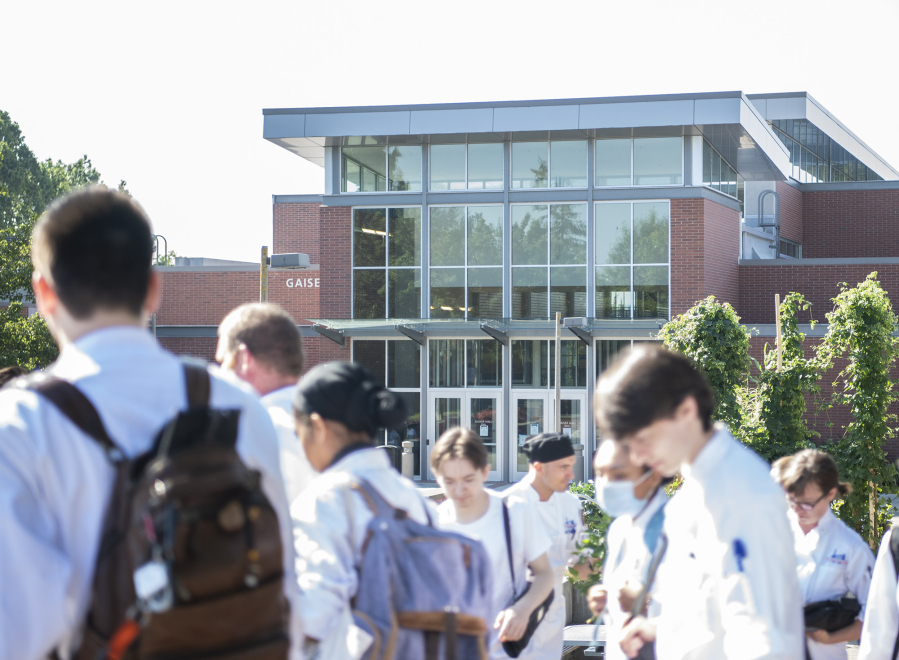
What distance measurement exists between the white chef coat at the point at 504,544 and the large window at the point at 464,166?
19.7 metres

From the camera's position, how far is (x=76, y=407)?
163 centimetres

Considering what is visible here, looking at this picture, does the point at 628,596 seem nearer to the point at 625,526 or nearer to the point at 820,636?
the point at 625,526

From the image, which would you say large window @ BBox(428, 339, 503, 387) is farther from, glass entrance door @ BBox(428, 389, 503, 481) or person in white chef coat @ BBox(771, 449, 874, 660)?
person in white chef coat @ BBox(771, 449, 874, 660)

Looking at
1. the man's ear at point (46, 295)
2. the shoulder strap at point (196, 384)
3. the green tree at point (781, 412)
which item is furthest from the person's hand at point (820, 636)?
the green tree at point (781, 412)

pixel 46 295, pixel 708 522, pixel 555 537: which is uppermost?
pixel 46 295

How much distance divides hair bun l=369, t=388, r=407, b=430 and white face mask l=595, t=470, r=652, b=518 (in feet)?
3.23

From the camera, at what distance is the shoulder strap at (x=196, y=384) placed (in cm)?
181

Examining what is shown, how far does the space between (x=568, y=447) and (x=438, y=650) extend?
9.56 ft

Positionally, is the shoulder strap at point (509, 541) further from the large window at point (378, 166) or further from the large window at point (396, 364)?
the large window at point (378, 166)

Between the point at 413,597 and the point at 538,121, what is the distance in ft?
68.8

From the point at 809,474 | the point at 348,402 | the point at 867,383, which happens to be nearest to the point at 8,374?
the point at 348,402

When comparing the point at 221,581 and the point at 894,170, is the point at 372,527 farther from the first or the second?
the point at 894,170

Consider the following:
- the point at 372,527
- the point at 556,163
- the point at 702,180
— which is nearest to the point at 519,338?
the point at 556,163

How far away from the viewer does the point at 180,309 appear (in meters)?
29.2
